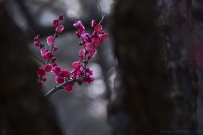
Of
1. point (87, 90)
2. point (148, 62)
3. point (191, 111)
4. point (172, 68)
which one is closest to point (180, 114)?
point (191, 111)

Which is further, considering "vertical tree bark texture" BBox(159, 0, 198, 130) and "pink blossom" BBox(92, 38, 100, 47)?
"pink blossom" BBox(92, 38, 100, 47)

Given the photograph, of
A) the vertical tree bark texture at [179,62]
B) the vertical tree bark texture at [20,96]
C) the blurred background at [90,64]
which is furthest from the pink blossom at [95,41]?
the vertical tree bark texture at [20,96]

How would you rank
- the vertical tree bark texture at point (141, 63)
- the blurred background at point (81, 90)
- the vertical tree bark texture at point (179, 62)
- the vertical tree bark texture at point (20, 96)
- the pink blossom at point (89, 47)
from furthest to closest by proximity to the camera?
1. the blurred background at point (81, 90)
2. the pink blossom at point (89, 47)
3. the vertical tree bark texture at point (179, 62)
4. the vertical tree bark texture at point (141, 63)
5. the vertical tree bark texture at point (20, 96)

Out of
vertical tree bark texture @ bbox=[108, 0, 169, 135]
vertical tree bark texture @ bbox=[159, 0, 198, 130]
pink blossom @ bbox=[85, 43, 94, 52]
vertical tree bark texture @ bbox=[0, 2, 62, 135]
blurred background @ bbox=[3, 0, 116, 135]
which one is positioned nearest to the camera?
vertical tree bark texture @ bbox=[0, 2, 62, 135]

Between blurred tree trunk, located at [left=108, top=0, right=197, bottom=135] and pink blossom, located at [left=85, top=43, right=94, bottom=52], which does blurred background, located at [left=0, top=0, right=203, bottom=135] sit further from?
pink blossom, located at [left=85, top=43, right=94, bottom=52]

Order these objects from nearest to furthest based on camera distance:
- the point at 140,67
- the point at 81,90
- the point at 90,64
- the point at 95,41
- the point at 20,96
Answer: the point at 20,96 < the point at 140,67 < the point at 95,41 < the point at 90,64 < the point at 81,90

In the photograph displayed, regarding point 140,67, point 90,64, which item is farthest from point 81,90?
point 140,67

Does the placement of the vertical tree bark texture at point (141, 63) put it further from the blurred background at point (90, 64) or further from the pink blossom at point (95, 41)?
the pink blossom at point (95, 41)

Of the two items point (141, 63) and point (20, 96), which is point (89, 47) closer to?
point (141, 63)

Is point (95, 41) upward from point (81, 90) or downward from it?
downward

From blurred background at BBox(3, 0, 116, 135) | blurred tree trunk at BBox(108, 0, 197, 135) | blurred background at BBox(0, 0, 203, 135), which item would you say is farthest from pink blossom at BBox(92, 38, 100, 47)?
blurred background at BBox(3, 0, 116, 135)
